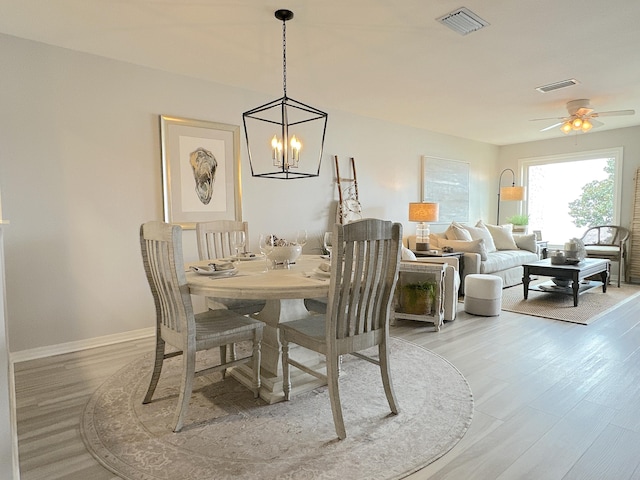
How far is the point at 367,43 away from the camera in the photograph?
2975 mm

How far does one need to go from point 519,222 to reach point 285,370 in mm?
6458

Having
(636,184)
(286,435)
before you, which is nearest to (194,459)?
(286,435)

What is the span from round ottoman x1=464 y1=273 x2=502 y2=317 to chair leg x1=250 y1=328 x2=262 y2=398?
283 centimetres

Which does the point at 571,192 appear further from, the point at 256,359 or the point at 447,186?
the point at 256,359

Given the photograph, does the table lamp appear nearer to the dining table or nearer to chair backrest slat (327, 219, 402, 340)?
the dining table

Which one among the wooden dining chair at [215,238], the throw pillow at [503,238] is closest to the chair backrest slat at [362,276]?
the wooden dining chair at [215,238]

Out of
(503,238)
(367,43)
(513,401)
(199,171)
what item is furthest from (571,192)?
(199,171)

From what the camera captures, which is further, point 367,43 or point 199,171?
point 199,171

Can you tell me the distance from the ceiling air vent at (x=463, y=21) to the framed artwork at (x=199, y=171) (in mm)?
2288

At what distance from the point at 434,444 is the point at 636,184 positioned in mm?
6469

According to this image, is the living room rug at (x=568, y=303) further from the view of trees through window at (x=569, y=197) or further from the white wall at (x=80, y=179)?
the white wall at (x=80, y=179)

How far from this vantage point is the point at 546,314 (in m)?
4.20

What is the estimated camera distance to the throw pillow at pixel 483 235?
19.7ft

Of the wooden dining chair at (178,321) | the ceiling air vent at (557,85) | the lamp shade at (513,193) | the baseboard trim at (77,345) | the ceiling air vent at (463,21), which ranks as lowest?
the baseboard trim at (77,345)
